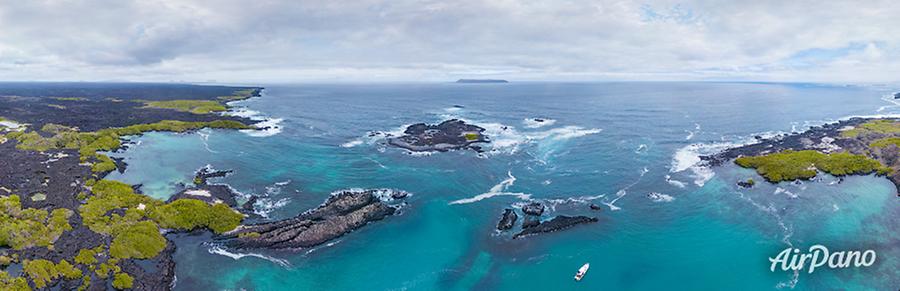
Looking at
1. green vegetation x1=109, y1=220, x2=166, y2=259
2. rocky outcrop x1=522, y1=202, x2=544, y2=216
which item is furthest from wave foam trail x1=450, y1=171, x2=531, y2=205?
green vegetation x1=109, y1=220, x2=166, y2=259

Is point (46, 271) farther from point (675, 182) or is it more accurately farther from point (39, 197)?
point (675, 182)

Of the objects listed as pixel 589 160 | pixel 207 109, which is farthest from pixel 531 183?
pixel 207 109

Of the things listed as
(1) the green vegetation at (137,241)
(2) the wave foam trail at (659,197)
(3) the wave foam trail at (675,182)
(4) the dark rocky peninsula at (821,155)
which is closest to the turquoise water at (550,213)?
(3) the wave foam trail at (675,182)

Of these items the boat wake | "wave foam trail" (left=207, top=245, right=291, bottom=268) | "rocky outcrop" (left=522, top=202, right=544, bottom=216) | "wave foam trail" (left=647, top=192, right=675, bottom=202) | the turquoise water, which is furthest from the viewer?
"wave foam trail" (left=647, top=192, right=675, bottom=202)

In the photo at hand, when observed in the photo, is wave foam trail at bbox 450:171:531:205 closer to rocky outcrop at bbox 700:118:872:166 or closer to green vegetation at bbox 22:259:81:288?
rocky outcrop at bbox 700:118:872:166

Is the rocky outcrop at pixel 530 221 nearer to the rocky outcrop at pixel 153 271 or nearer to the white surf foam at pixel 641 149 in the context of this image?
the rocky outcrop at pixel 153 271

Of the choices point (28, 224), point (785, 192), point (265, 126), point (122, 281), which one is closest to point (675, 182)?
point (785, 192)
